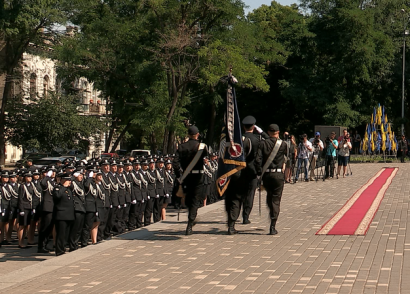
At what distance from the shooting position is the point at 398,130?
188 ft

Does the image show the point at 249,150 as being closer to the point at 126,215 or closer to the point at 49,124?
the point at 126,215

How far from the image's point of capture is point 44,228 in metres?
16.0

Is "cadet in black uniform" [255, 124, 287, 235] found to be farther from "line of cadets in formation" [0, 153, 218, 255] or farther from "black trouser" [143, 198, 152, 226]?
"black trouser" [143, 198, 152, 226]

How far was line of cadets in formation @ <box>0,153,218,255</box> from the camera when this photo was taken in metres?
14.3

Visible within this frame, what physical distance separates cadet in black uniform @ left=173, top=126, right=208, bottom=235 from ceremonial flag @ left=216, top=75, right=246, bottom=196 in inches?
13.8

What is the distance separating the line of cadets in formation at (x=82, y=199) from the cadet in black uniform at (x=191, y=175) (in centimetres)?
238

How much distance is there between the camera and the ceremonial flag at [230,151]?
12.8m

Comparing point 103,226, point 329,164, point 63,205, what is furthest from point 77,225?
point 329,164

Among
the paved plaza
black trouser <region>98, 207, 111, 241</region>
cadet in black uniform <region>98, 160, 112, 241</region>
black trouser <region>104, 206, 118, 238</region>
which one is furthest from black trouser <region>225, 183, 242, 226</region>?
black trouser <region>104, 206, 118, 238</region>

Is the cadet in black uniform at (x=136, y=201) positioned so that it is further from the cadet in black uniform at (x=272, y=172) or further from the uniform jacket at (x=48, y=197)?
the cadet in black uniform at (x=272, y=172)

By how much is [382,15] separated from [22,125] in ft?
87.9

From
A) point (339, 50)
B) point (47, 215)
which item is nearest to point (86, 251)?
point (47, 215)

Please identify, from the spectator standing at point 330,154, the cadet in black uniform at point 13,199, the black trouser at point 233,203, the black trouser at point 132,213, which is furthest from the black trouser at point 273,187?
the spectator standing at point 330,154

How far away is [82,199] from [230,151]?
342 cm
